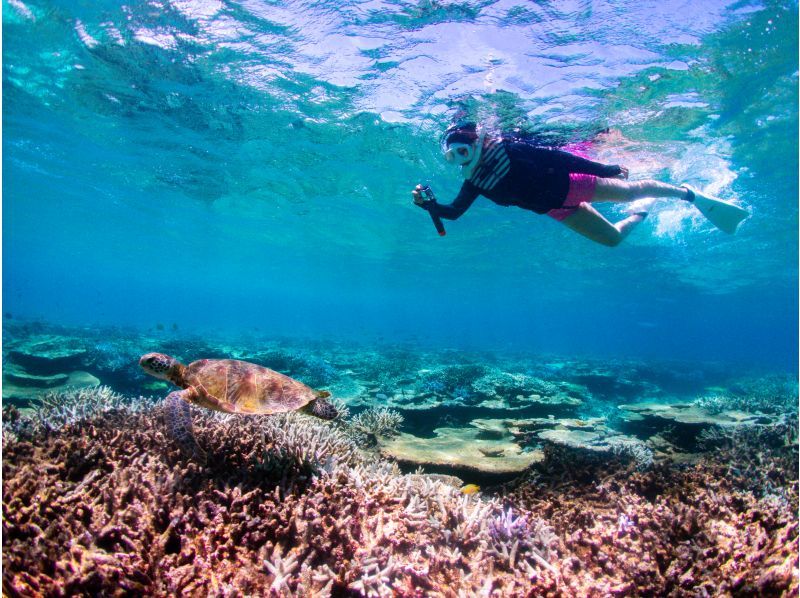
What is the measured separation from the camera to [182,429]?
366 centimetres

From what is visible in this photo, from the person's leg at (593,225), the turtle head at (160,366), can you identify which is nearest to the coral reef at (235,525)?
the turtle head at (160,366)

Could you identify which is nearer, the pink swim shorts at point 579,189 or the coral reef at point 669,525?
the coral reef at point 669,525

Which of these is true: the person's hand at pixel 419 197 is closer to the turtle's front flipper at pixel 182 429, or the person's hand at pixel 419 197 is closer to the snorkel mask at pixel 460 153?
the snorkel mask at pixel 460 153

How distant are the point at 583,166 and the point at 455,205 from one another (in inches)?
92.2

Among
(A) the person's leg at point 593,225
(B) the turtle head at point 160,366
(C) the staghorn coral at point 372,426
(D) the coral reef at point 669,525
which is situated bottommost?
(C) the staghorn coral at point 372,426

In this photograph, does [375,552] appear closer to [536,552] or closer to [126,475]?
[536,552]

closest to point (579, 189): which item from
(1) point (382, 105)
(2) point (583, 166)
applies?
(2) point (583, 166)

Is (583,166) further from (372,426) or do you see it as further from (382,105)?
(382,105)

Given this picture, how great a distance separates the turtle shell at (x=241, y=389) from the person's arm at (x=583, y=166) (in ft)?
17.5

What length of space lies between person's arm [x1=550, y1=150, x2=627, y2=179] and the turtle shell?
533 cm

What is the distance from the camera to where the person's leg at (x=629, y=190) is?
6.34 metres

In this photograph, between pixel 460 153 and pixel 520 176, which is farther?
pixel 520 176

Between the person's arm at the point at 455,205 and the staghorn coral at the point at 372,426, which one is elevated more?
the person's arm at the point at 455,205

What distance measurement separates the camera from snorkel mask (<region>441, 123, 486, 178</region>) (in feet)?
18.0
